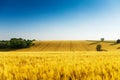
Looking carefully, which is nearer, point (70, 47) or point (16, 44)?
point (70, 47)

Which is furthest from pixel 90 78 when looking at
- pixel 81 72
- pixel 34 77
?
pixel 34 77

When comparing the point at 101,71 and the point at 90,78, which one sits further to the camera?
the point at 101,71

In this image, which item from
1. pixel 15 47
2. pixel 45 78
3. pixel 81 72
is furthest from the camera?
pixel 15 47

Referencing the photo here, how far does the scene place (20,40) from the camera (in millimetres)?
90062

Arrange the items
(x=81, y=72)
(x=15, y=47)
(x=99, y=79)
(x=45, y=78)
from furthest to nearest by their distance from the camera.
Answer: (x=15, y=47) → (x=81, y=72) → (x=45, y=78) → (x=99, y=79)

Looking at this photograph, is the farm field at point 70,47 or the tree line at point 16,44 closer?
the farm field at point 70,47

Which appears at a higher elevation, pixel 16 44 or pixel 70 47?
pixel 16 44

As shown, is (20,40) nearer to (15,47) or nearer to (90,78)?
(15,47)

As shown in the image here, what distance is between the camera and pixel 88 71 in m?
5.29

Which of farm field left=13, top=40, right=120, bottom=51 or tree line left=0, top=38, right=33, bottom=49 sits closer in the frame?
farm field left=13, top=40, right=120, bottom=51

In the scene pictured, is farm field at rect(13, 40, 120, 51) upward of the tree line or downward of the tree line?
downward

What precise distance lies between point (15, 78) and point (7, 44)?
279 feet

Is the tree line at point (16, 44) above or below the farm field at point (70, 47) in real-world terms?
above

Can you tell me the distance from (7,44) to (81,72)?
279 ft
